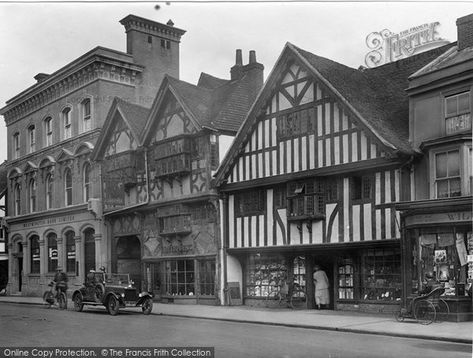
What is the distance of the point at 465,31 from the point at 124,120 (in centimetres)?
1527

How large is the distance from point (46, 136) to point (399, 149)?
22.6m

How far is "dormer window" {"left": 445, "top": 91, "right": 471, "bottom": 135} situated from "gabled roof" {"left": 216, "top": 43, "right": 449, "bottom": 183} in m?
1.32

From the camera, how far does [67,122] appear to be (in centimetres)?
3344

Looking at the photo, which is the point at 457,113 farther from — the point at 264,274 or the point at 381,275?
the point at 264,274

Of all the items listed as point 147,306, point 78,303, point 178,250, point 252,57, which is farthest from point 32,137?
point 147,306

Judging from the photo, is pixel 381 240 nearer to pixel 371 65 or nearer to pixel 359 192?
pixel 359 192

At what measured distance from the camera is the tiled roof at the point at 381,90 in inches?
758

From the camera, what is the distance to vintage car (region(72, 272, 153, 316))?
2152cm

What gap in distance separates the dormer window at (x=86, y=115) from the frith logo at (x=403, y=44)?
13904 mm

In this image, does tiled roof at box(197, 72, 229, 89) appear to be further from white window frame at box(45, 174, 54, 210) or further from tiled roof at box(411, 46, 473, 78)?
tiled roof at box(411, 46, 473, 78)

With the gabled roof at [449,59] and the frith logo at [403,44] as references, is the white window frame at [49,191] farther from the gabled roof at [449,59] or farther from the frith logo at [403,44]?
the gabled roof at [449,59]

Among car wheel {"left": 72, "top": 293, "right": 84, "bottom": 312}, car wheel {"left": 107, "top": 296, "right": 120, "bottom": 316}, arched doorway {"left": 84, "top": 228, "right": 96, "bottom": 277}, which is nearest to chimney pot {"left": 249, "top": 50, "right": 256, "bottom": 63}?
arched doorway {"left": 84, "top": 228, "right": 96, "bottom": 277}

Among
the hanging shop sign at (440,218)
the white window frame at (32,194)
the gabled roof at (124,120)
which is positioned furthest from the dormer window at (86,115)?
the hanging shop sign at (440,218)

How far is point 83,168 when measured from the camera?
1276 inches
